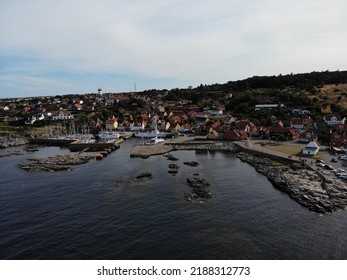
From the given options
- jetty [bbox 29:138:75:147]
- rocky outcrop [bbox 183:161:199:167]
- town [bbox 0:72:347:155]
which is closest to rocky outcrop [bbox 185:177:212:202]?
rocky outcrop [bbox 183:161:199:167]

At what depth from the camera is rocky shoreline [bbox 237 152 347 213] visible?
24734 millimetres

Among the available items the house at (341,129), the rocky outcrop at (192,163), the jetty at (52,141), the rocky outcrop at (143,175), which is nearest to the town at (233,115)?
the house at (341,129)

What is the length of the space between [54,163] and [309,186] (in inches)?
1303

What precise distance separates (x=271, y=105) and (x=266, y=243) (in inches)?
2700

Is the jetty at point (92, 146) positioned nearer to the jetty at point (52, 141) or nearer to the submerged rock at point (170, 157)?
the jetty at point (52, 141)

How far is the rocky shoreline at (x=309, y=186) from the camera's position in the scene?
2473 cm

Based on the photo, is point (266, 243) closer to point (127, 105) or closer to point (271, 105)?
point (271, 105)

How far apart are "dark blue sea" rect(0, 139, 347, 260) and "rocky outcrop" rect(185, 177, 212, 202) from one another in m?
0.73

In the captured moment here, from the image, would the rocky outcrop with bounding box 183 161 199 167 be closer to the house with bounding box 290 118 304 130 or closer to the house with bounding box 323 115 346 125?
the house with bounding box 290 118 304 130

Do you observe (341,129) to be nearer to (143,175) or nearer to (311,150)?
(311,150)

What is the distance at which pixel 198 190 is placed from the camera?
2923 centimetres

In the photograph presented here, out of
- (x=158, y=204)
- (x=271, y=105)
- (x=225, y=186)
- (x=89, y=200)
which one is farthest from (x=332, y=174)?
(x=271, y=105)

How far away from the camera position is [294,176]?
103 ft

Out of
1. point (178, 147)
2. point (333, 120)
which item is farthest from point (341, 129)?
point (178, 147)
